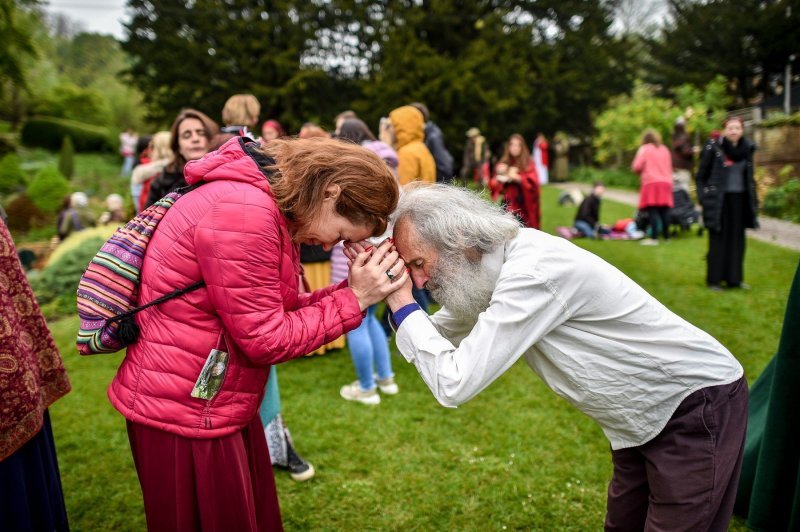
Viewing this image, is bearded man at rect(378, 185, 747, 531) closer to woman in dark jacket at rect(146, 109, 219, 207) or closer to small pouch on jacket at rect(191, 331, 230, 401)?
small pouch on jacket at rect(191, 331, 230, 401)

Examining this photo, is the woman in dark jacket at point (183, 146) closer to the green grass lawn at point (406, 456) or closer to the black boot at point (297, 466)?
the black boot at point (297, 466)

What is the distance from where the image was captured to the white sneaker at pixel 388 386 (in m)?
4.66

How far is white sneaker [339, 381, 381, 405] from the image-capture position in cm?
452

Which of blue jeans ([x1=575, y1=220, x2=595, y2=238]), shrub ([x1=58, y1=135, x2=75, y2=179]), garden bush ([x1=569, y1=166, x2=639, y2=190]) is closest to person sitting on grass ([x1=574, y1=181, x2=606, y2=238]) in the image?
blue jeans ([x1=575, y1=220, x2=595, y2=238])

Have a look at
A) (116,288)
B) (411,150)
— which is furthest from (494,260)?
(411,150)

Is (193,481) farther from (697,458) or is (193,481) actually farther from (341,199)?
(697,458)

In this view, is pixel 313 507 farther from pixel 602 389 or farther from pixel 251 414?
pixel 602 389

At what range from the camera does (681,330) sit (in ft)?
6.36

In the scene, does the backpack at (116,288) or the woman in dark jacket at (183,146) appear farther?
the woman in dark jacket at (183,146)

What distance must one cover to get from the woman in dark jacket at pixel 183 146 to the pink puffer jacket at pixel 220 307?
2024 mm

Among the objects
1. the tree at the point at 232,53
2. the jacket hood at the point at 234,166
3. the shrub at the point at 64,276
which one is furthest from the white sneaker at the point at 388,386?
the tree at the point at 232,53

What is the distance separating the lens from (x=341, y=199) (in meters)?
1.78

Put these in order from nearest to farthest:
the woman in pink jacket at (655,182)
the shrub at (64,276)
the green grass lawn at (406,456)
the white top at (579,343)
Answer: the white top at (579,343)
the green grass lawn at (406,456)
the shrub at (64,276)
the woman in pink jacket at (655,182)

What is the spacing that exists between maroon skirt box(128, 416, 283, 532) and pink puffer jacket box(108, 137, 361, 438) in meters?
0.07
